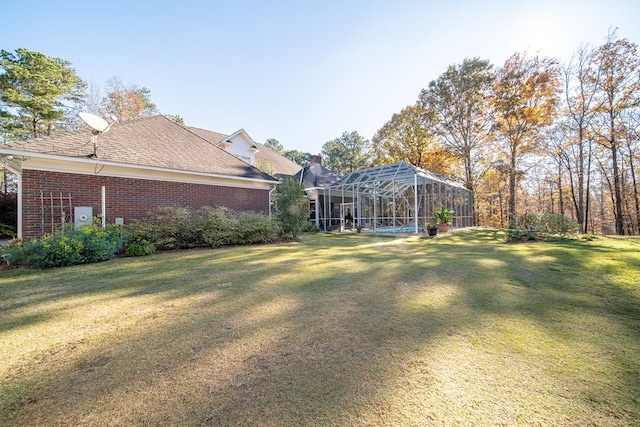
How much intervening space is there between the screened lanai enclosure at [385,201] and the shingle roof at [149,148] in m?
6.86

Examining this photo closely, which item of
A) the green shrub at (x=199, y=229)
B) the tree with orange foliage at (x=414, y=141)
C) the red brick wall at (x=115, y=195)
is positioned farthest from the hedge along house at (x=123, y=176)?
the tree with orange foliage at (x=414, y=141)

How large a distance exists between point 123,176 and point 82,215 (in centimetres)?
162

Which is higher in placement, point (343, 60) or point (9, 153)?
point (343, 60)

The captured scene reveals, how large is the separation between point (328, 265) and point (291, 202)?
560 cm

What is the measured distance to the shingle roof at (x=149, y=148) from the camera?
7412 mm

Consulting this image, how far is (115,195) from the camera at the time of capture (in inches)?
315

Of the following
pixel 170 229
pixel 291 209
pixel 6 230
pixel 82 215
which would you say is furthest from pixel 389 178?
pixel 6 230

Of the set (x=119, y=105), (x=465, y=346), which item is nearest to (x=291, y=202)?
(x=465, y=346)

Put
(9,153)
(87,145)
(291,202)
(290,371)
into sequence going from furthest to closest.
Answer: (291,202)
(87,145)
(9,153)
(290,371)

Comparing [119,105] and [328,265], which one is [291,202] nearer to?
[328,265]

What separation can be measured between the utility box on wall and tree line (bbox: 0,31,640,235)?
1456 cm

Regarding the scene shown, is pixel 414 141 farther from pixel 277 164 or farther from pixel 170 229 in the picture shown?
pixel 170 229

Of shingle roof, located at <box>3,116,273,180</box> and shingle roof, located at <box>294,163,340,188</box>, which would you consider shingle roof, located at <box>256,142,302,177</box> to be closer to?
shingle roof, located at <box>294,163,340,188</box>

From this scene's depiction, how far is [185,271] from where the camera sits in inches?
195
